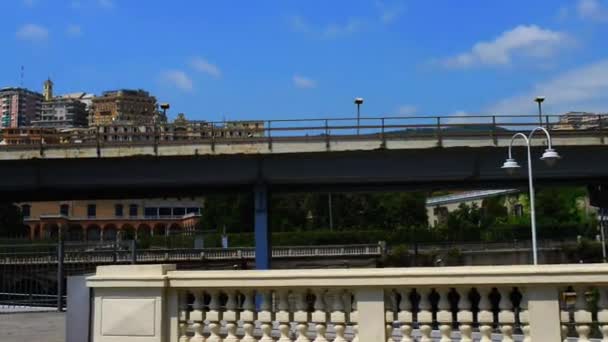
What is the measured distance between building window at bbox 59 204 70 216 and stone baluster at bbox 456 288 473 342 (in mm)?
145558

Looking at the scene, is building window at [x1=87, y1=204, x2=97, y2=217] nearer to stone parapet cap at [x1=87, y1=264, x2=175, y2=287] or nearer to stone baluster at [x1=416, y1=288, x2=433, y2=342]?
stone parapet cap at [x1=87, y1=264, x2=175, y2=287]

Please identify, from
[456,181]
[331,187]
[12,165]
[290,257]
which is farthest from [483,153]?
[290,257]

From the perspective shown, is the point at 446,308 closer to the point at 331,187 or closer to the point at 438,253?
the point at 331,187

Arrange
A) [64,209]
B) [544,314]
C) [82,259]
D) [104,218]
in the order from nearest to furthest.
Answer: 1. [544,314]
2. [82,259]
3. [64,209]
4. [104,218]

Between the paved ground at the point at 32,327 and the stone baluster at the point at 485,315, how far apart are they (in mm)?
6681

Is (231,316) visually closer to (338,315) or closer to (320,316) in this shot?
(320,316)

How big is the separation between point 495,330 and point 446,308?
2.64ft

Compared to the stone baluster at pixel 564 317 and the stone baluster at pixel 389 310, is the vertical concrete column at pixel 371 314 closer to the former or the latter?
the stone baluster at pixel 389 310

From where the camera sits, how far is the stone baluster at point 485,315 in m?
6.44

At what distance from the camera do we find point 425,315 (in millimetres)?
6555

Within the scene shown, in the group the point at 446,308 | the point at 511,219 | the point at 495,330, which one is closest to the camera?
the point at 446,308

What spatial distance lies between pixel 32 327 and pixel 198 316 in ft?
24.8

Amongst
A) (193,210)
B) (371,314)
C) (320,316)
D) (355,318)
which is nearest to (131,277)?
(320,316)

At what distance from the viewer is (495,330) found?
22.9 ft
